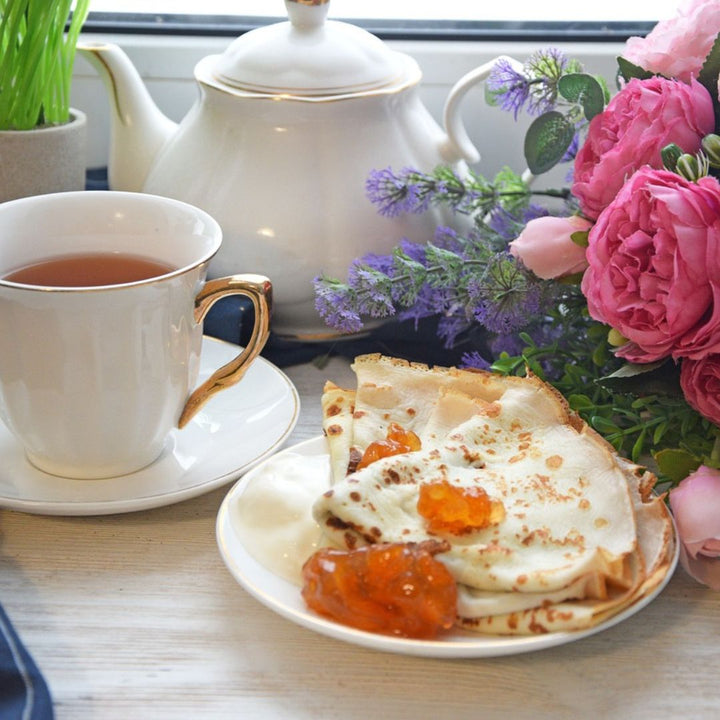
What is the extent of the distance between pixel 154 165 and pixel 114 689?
560 millimetres

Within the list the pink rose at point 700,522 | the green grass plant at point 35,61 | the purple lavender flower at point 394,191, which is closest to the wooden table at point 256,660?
the pink rose at point 700,522

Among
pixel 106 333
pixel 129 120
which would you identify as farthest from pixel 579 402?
pixel 129 120

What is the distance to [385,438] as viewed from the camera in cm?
70

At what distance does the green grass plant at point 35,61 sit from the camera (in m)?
0.93

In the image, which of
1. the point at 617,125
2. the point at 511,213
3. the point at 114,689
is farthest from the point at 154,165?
the point at 114,689

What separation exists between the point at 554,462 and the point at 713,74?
0.30 meters

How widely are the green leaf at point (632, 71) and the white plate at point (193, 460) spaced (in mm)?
363

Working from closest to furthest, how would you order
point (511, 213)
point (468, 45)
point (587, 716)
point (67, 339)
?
point (587, 716) → point (67, 339) → point (511, 213) → point (468, 45)

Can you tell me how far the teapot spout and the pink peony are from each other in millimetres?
560

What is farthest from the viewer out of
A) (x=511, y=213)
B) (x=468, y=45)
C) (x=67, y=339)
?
(x=468, y=45)

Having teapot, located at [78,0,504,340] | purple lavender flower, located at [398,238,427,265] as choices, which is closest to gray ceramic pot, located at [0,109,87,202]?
teapot, located at [78,0,504,340]

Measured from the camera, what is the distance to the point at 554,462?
0.65 meters

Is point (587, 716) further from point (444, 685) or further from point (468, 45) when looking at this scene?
point (468, 45)

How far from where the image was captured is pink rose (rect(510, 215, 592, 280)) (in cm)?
77
